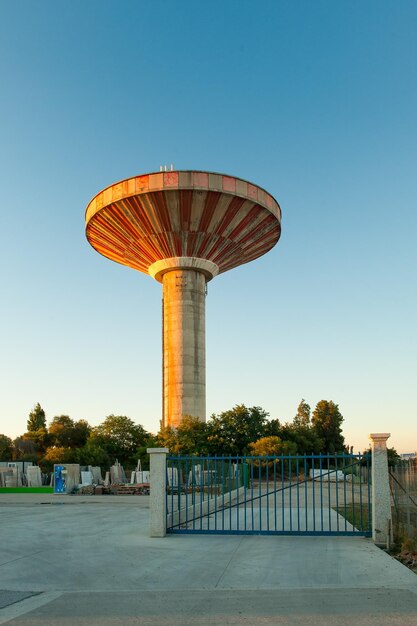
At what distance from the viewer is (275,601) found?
9.22m

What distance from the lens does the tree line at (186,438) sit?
49781mm

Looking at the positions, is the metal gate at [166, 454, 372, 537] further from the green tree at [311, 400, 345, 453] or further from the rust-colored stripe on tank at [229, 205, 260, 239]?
the green tree at [311, 400, 345, 453]

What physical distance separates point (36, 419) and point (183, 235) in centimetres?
6983

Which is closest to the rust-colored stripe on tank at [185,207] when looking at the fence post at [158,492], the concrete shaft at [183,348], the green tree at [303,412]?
the concrete shaft at [183,348]

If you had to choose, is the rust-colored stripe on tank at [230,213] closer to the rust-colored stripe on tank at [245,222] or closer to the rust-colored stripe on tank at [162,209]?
the rust-colored stripe on tank at [245,222]

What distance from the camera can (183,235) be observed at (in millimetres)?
55750

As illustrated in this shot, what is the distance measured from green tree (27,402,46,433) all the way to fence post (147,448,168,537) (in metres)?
99.9

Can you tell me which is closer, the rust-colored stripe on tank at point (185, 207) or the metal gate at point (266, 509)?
the metal gate at point (266, 509)

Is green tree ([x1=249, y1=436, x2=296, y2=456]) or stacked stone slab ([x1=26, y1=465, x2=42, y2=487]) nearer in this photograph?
stacked stone slab ([x1=26, y1=465, x2=42, y2=487])

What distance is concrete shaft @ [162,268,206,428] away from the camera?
55.9m

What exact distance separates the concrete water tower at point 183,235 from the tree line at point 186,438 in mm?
4854

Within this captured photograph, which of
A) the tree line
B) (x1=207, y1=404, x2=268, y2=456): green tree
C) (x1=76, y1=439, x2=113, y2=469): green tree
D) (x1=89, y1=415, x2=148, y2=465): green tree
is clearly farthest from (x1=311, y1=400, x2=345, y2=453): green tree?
(x1=207, y1=404, x2=268, y2=456): green tree

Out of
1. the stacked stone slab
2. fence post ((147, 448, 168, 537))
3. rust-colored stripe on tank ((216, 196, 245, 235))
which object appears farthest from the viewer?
rust-colored stripe on tank ((216, 196, 245, 235))

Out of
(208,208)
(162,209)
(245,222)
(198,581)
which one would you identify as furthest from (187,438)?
(198,581)
